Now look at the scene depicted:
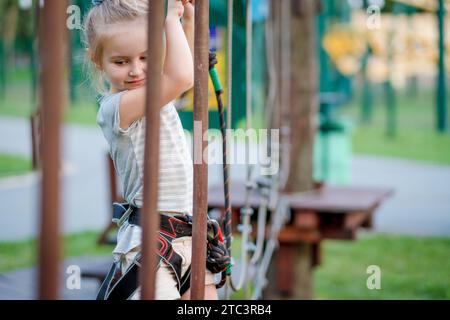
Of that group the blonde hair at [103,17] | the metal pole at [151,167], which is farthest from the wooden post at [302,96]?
the metal pole at [151,167]

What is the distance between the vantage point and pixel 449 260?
6.92 m

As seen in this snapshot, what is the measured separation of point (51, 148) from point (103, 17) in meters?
1.04

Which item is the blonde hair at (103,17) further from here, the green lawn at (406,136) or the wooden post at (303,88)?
the green lawn at (406,136)

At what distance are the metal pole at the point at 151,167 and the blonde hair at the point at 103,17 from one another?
0.57 meters

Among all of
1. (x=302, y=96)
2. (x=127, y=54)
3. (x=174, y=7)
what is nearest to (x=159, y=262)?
(x=127, y=54)

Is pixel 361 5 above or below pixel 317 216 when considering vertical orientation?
above

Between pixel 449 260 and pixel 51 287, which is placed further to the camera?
pixel 449 260

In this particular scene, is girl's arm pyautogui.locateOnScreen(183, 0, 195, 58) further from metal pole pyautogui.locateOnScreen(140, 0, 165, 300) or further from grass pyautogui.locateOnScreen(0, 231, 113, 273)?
grass pyautogui.locateOnScreen(0, 231, 113, 273)

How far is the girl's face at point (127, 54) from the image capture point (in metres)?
2.09

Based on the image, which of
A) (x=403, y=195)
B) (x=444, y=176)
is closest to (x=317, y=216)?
(x=403, y=195)

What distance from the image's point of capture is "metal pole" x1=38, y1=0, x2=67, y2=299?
1.11m

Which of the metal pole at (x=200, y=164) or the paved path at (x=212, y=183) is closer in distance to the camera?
the metal pole at (x=200, y=164)
